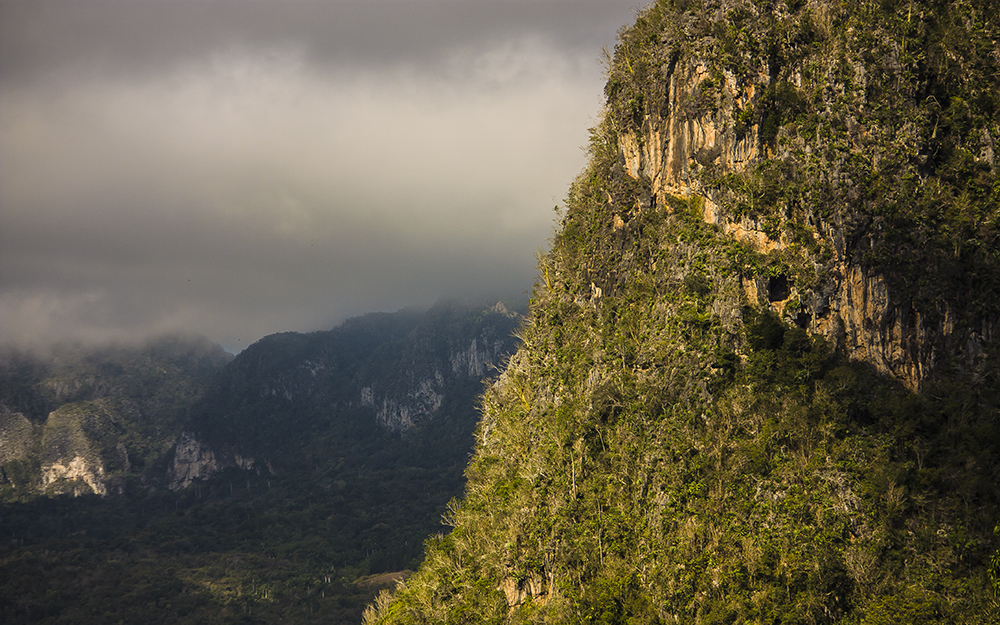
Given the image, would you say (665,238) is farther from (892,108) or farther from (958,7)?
(958,7)

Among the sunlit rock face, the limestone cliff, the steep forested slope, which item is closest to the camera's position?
the steep forested slope

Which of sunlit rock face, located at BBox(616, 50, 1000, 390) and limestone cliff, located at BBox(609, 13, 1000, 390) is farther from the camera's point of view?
limestone cliff, located at BBox(609, 13, 1000, 390)

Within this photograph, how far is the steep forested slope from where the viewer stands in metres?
37.6

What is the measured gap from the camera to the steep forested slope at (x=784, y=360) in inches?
1481

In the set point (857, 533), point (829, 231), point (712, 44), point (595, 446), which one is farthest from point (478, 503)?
point (712, 44)

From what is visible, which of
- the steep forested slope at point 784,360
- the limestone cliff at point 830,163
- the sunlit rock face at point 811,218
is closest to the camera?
the steep forested slope at point 784,360

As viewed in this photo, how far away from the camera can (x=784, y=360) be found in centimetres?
4250

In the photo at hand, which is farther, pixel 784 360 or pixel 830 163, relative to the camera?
pixel 830 163

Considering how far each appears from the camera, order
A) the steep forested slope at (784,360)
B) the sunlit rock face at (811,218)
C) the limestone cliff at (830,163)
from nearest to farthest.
Result: the steep forested slope at (784,360), the sunlit rock face at (811,218), the limestone cliff at (830,163)

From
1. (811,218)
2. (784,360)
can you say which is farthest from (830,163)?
(784,360)

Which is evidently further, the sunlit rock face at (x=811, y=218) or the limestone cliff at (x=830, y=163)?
the limestone cliff at (x=830, y=163)

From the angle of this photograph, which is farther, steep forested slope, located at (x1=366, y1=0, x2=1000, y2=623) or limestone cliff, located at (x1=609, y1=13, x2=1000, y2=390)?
limestone cliff, located at (x1=609, y1=13, x2=1000, y2=390)

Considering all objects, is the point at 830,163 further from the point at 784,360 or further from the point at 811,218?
the point at 784,360

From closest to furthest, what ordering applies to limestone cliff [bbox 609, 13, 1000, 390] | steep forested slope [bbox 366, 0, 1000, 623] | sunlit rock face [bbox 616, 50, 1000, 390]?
steep forested slope [bbox 366, 0, 1000, 623]
sunlit rock face [bbox 616, 50, 1000, 390]
limestone cliff [bbox 609, 13, 1000, 390]
